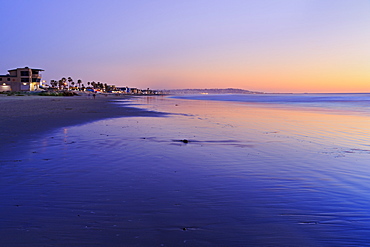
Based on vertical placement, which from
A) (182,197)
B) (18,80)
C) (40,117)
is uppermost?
(18,80)

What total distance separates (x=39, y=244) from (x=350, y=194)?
251 inches

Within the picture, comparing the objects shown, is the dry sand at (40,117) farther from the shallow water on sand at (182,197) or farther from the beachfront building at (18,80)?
the beachfront building at (18,80)

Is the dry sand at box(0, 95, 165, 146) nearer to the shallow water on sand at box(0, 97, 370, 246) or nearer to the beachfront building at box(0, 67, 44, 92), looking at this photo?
the shallow water on sand at box(0, 97, 370, 246)

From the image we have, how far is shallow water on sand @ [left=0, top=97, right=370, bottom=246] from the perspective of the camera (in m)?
4.26

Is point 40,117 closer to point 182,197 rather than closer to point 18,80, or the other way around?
point 182,197

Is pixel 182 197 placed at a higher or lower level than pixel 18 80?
lower

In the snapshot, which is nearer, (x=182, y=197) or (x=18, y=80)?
(x=182, y=197)

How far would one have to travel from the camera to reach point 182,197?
5.94 metres

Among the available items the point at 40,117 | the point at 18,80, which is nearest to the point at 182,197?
the point at 40,117

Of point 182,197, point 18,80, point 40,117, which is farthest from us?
point 18,80

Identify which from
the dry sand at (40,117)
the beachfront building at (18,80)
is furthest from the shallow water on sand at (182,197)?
the beachfront building at (18,80)

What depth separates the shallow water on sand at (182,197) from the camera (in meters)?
4.26

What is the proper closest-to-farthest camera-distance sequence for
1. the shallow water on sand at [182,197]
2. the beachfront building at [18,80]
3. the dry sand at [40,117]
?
the shallow water on sand at [182,197], the dry sand at [40,117], the beachfront building at [18,80]

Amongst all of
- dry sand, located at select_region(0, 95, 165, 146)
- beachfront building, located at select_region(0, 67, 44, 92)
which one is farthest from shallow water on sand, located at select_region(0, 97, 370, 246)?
beachfront building, located at select_region(0, 67, 44, 92)
